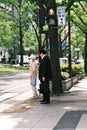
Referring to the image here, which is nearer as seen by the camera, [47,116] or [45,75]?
[47,116]

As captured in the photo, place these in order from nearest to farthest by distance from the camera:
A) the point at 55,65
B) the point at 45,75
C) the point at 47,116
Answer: the point at 47,116, the point at 45,75, the point at 55,65

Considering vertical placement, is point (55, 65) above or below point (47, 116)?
above

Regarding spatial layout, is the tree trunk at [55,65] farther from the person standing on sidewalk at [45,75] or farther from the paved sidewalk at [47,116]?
the person standing on sidewalk at [45,75]

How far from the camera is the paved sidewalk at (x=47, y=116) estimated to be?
11615mm

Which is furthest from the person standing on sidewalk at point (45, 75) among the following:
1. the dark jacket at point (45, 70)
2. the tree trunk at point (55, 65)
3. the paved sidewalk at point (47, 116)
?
the tree trunk at point (55, 65)

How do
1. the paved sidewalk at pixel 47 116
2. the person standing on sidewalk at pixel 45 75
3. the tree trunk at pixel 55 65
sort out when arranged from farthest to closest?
1. the tree trunk at pixel 55 65
2. the person standing on sidewalk at pixel 45 75
3. the paved sidewalk at pixel 47 116

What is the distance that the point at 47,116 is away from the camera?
44.1ft

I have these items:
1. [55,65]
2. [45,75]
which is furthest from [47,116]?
[55,65]

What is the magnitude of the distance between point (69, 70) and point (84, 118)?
16.7 m

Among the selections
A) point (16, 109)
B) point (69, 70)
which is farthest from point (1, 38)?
point (16, 109)

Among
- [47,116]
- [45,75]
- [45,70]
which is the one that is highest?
[45,70]

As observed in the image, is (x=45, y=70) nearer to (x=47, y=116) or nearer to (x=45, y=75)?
(x=45, y=75)

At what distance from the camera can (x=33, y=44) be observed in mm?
97688

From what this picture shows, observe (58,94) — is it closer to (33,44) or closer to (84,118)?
(84,118)
